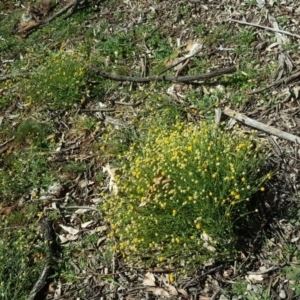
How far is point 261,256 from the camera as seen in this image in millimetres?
3795

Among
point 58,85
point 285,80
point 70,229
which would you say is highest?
point 285,80

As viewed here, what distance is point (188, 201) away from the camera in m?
3.74

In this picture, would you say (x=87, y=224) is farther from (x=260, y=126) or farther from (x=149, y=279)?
(x=260, y=126)

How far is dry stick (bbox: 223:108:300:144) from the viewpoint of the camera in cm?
434

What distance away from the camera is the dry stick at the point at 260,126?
4.34m

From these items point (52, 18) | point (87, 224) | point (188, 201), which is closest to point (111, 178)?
point (87, 224)

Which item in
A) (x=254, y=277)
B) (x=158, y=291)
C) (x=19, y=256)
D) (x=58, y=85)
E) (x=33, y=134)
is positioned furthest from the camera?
(x=58, y=85)

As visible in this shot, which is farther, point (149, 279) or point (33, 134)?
point (33, 134)

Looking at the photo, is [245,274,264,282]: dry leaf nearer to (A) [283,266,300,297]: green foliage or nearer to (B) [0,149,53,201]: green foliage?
(A) [283,266,300,297]: green foliage

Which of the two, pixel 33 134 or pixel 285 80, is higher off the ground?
pixel 285 80

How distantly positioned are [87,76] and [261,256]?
287cm

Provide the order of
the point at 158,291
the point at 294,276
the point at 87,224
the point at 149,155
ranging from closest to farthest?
the point at 294,276
the point at 158,291
the point at 149,155
the point at 87,224

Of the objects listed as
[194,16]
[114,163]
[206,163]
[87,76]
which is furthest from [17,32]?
[206,163]

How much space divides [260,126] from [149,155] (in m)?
0.99
